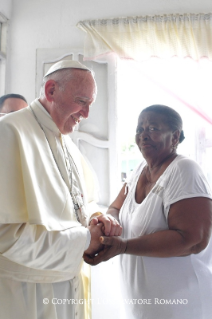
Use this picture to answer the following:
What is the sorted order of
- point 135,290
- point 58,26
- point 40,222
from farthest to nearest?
point 58,26
point 135,290
point 40,222

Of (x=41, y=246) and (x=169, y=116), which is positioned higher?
(x=169, y=116)

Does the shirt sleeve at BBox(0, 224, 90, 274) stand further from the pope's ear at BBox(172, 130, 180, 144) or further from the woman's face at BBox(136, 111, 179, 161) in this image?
the pope's ear at BBox(172, 130, 180, 144)

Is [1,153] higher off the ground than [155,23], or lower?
lower

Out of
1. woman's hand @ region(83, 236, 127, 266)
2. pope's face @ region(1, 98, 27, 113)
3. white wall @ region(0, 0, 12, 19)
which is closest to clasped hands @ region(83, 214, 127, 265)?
woman's hand @ region(83, 236, 127, 266)

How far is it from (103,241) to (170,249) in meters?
0.34

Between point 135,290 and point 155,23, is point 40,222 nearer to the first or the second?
point 135,290

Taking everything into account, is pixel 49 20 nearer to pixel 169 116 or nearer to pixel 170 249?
pixel 169 116

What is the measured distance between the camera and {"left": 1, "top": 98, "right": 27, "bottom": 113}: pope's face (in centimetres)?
257

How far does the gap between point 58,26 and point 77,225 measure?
2.69 meters

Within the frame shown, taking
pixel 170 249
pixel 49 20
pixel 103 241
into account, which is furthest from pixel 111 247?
pixel 49 20

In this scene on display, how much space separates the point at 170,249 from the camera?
146 centimetres

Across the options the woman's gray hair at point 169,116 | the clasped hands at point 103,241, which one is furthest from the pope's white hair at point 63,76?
the clasped hands at point 103,241

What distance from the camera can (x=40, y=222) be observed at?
1.25m

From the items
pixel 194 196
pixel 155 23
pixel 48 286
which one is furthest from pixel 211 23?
pixel 48 286
